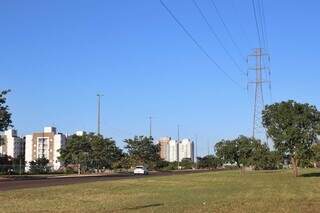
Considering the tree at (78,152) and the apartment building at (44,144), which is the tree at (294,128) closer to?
the tree at (78,152)

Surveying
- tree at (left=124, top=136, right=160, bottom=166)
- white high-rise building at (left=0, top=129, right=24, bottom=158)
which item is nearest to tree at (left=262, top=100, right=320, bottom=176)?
tree at (left=124, top=136, right=160, bottom=166)

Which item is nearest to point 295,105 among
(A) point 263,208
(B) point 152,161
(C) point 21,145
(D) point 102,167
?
(A) point 263,208

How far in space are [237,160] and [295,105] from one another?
123 feet

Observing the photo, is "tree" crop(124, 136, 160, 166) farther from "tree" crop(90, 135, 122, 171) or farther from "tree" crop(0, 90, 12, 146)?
"tree" crop(0, 90, 12, 146)

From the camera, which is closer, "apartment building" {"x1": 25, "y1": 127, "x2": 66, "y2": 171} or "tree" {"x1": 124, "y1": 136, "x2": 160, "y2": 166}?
"tree" {"x1": 124, "y1": 136, "x2": 160, "y2": 166}

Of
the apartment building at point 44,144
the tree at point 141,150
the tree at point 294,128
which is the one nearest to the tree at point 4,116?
the tree at point 294,128

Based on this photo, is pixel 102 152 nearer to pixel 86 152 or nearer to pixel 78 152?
pixel 86 152

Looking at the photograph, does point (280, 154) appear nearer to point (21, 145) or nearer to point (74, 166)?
point (74, 166)

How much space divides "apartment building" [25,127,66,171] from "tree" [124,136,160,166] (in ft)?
150

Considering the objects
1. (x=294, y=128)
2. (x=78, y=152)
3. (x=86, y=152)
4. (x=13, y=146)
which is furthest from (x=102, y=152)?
(x=13, y=146)

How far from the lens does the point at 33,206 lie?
21781mm

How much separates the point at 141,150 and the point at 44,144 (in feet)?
181

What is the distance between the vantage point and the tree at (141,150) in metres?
136

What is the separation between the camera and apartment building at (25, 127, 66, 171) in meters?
180
